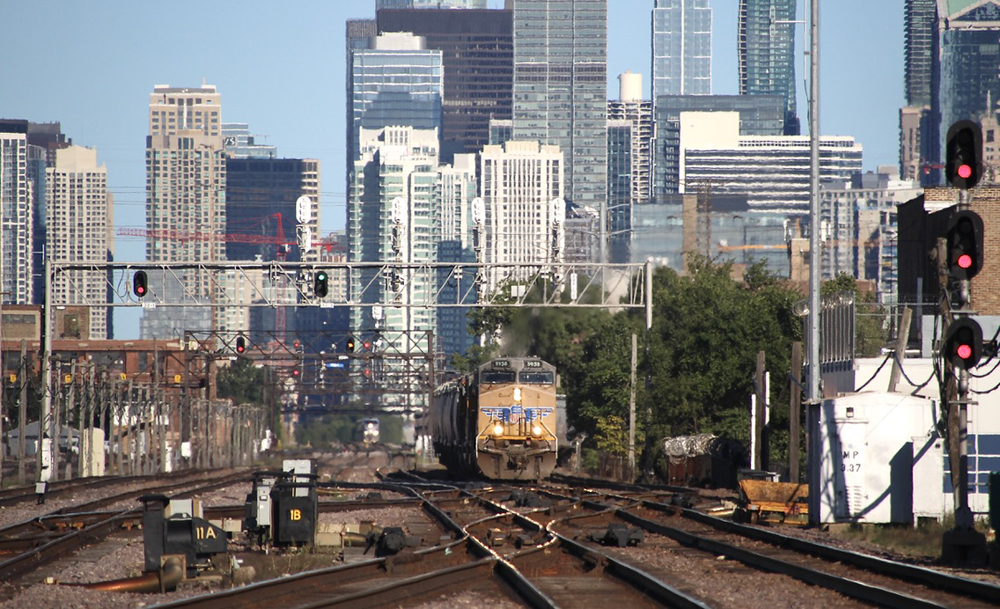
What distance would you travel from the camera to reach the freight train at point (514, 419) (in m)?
43.2

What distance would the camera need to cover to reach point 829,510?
25.8 metres

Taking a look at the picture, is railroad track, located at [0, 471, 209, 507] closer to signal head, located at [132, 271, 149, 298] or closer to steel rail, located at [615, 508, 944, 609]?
signal head, located at [132, 271, 149, 298]

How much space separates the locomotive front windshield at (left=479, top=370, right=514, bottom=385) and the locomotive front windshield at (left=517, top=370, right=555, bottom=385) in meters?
0.28

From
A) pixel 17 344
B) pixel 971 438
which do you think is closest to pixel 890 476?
pixel 971 438

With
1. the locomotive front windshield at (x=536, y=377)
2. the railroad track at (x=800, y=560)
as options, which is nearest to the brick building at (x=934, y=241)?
the locomotive front windshield at (x=536, y=377)

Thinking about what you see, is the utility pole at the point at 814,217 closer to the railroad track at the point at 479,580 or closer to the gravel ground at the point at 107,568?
the gravel ground at the point at 107,568

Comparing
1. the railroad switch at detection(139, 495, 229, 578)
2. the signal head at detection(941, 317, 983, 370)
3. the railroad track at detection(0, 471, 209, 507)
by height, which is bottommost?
the railroad track at detection(0, 471, 209, 507)

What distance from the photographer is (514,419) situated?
142ft

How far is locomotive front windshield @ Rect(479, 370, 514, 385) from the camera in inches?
1706

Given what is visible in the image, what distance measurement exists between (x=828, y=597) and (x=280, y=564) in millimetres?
7571

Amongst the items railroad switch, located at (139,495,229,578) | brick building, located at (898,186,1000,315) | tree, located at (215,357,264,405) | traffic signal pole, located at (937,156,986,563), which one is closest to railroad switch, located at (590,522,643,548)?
traffic signal pole, located at (937,156,986,563)

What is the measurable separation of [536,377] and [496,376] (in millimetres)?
1283

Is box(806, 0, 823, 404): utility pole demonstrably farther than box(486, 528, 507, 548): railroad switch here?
Yes

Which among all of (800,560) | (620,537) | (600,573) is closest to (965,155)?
(800,560)
